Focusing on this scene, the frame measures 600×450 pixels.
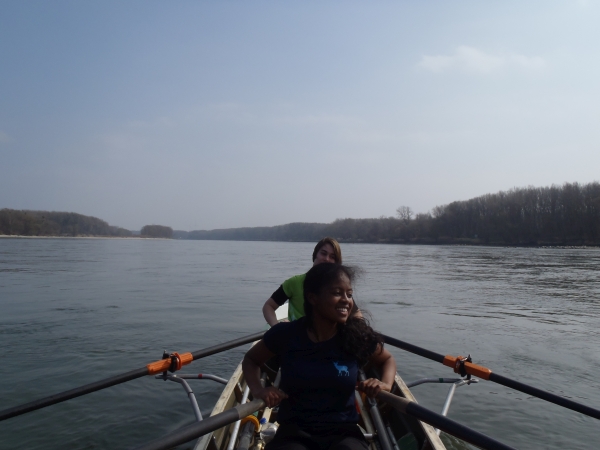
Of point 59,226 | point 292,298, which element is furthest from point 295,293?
point 59,226

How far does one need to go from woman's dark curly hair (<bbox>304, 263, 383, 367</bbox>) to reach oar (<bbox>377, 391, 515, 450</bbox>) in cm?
38

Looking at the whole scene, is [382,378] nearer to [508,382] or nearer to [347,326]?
[347,326]

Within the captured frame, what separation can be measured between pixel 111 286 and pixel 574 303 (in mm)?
18354

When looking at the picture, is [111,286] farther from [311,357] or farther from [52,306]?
[311,357]

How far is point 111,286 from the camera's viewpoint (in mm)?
20047

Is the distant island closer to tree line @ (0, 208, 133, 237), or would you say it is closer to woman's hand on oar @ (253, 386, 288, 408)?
tree line @ (0, 208, 133, 237)

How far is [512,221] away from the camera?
86562mm

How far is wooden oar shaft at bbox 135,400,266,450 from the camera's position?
254 cm

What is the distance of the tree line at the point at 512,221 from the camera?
253 feet

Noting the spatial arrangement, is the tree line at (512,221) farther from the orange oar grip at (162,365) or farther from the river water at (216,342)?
the orange oar grip at (162,365)

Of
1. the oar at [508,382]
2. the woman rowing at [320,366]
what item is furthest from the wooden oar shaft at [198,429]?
the oar at [508,382]

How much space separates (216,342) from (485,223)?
89.4m

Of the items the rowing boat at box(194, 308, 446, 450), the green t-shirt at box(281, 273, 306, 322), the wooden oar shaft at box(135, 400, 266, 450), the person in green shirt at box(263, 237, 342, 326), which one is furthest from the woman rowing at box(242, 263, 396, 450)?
the green t-shirt at box(281, 273, 306, 322)

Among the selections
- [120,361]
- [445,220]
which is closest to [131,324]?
[120,361]
